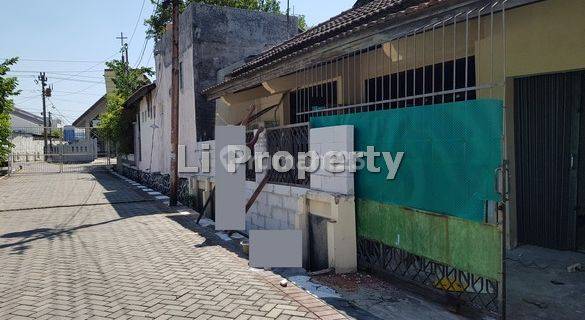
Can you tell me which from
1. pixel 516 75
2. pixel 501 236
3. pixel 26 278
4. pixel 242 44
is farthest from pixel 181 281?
pixel 242 44

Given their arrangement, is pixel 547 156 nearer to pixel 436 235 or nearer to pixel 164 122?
pixel 436 235

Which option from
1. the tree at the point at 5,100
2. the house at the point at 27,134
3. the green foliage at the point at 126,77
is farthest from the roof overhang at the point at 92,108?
the tree at the point at 5,100

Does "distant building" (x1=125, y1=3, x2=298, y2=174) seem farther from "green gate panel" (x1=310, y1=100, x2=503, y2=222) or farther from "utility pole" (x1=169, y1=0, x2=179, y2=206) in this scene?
"green gate panel" (x1=310, y1=100, x2=503, y2=222)

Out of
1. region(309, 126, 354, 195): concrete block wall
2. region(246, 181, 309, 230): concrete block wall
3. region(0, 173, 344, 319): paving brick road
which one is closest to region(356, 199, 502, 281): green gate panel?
region(309, 126, 354, 195): concrete block wall

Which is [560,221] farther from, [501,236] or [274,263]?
[274,263]

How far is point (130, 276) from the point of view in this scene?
18.0 feet

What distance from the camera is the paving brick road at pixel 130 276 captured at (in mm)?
4293

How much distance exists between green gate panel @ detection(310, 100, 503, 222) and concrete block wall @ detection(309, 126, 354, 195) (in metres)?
0.16

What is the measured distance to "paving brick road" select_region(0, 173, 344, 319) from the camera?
4.29 meters

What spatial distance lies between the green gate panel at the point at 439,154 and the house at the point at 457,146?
0.01m

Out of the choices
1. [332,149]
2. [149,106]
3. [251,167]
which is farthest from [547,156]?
[149,106]

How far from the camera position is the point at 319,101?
898 centimetres

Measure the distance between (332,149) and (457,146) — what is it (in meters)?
2.01

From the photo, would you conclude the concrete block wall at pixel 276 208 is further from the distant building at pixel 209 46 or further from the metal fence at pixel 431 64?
the distant building at pixel 209 46
